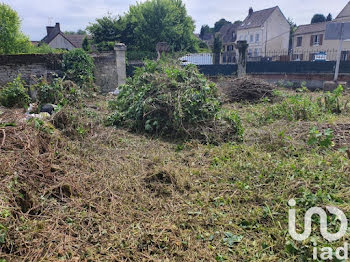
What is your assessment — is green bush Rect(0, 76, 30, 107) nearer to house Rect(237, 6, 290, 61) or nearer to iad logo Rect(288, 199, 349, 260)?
iad logo Rect(288, 199, 349, 260)

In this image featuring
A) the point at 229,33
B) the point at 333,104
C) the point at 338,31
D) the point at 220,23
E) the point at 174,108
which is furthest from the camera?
the point at 220,23

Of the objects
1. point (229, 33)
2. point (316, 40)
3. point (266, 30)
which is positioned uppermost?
point (229, 33)

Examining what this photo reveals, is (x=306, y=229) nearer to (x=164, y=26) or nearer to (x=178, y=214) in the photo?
(x=178, y=214)

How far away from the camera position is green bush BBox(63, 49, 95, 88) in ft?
33.3

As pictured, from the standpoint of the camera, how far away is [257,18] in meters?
35.4

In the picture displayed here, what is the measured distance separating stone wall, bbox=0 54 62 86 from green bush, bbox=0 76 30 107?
1.44 m

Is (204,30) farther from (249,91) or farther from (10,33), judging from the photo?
(249,91)

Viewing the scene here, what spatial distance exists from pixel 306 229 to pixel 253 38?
122 ft

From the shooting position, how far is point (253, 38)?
35969 millimetres

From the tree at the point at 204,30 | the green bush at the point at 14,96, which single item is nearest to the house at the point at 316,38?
the green bush at the point at 14,96

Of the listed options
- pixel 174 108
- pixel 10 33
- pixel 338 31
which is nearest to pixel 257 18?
pixel 338 31

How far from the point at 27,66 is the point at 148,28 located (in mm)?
13748

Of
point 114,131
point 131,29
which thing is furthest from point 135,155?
point 131,29

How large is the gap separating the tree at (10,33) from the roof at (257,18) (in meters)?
27.2
